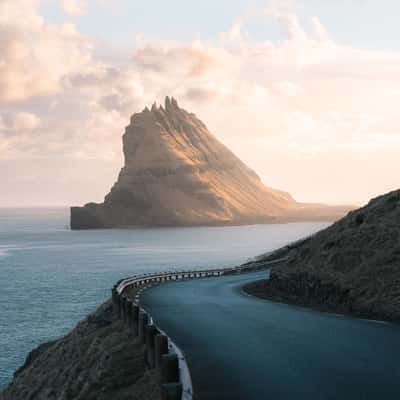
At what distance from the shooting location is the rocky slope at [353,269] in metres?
22.9

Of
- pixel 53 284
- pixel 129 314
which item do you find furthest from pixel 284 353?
pixel 53 284

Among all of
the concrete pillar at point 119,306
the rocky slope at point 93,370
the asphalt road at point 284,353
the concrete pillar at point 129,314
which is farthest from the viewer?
the concrete pillar at point 119,306

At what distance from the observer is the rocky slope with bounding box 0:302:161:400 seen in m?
14.8

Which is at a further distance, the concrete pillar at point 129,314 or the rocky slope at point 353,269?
the rocky slope at point 353,269

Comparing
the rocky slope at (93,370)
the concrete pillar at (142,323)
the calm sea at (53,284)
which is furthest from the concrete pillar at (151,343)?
the calm sea at (53,284)

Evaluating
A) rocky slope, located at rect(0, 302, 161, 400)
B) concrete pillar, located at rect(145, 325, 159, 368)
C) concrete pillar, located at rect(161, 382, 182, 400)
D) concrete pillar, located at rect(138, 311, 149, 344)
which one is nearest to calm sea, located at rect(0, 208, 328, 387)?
rocky slope, located at rect(0, 302, 161, 400)

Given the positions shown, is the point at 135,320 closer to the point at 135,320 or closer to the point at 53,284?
the point at 135,320

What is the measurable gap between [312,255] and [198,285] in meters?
12.9

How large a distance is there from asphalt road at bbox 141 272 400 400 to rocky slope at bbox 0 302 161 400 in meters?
1.14

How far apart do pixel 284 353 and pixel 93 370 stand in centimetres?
620

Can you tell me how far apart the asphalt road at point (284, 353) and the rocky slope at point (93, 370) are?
3.74ft

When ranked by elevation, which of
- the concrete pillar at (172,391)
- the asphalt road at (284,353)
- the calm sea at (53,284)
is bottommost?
the calm sea at (53,284)

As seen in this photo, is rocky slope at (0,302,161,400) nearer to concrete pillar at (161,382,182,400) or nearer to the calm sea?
concrete pillar at (161,382,182,400)

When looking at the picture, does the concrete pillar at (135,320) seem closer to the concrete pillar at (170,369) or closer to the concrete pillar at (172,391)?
the concrete pillar at (170,369)
